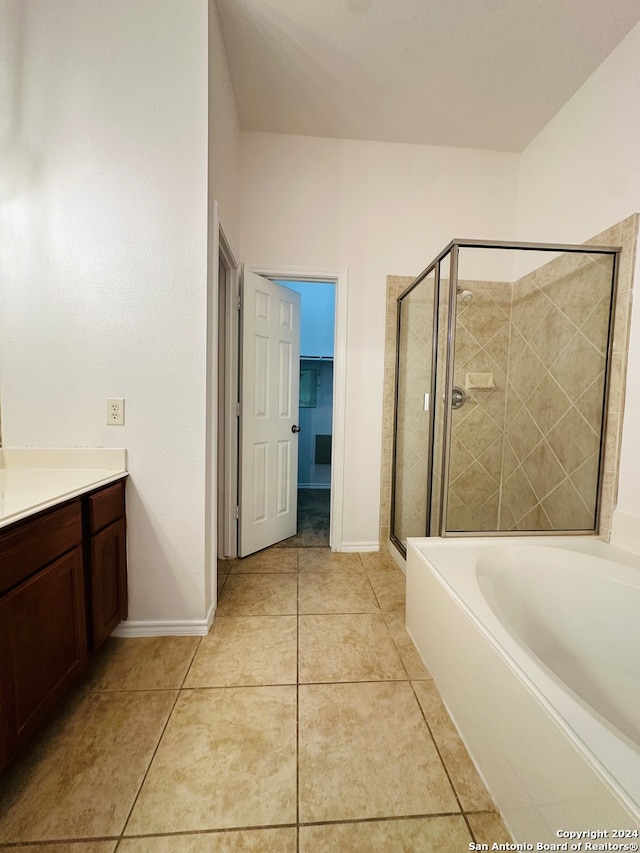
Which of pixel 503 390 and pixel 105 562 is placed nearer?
pixel 105 562

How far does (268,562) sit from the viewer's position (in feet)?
7.30

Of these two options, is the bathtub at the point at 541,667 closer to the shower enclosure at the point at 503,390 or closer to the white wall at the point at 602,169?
the shower enclosure at the point at 503,390

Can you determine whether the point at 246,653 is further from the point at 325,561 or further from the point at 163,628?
the point at 325,561

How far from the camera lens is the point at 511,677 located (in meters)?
0.84

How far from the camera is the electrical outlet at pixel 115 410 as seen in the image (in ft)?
4.73

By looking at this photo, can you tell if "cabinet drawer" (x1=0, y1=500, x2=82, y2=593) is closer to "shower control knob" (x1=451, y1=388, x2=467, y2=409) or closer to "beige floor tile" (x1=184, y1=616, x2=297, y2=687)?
"beige floor tile" (x1=184, y1=616, x2=297, y2=687)

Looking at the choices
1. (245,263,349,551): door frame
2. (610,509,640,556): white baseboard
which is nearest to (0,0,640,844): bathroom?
(610,509,640,556): white baseboard

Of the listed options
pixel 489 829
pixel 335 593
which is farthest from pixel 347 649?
pixel 489 829

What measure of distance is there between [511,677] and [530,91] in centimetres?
273

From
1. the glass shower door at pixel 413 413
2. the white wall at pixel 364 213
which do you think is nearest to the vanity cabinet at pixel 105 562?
the white wall at pixel 364 213

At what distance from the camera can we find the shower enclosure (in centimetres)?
171

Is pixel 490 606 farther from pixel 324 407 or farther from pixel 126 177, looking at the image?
pixel 324 407

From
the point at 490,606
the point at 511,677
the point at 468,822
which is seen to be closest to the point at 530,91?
the point at 490,606

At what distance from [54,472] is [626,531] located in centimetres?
253
